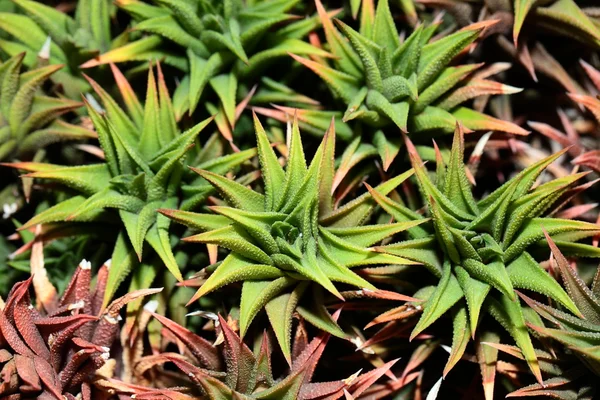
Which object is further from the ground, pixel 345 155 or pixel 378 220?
pixel 345 155

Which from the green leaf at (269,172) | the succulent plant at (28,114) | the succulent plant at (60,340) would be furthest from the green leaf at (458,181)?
the succulent plant at (28,114)

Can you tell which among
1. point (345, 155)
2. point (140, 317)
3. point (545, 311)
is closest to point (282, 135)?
point (345, 155)

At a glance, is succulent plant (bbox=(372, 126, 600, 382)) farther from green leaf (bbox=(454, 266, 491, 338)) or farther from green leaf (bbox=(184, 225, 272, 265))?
green leaf (bbox=(184, 225, 272, 265))

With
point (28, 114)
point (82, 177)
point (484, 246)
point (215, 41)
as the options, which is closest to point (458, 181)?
point (484, 246)

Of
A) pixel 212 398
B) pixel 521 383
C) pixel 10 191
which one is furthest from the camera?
pixel 10 191

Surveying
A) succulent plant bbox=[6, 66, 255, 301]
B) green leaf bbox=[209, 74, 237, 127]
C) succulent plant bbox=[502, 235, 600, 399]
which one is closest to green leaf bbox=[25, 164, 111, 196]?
succulent plant bbox=[6, 66, 255, 301]

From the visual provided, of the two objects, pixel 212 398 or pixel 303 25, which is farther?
pixel 303 25

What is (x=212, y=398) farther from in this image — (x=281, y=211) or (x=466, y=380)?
(x=466, y=380)

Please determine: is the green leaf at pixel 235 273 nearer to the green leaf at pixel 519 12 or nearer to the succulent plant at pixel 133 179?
the succulent plant at pixel 133 179
